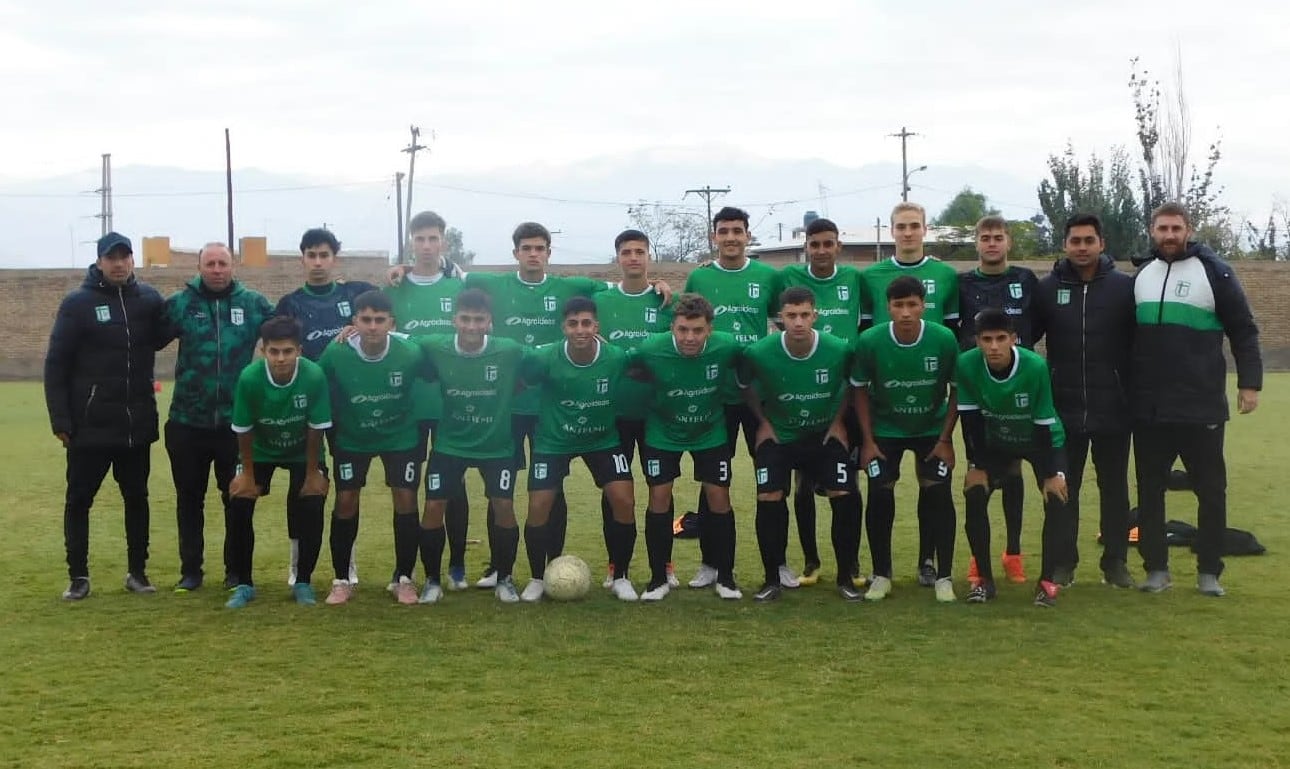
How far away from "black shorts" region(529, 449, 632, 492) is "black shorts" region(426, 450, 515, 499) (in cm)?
14

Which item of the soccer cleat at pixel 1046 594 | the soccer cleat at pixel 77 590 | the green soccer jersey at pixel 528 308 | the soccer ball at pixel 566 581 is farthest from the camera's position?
the green soccer jersey at pixel 528 308

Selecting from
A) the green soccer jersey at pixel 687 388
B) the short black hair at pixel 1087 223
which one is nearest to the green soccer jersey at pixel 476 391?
the green soccer jersey at pixel 687 388

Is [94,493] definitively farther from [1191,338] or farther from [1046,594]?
[1191,338]

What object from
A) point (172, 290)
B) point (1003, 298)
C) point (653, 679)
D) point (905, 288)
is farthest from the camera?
point (172, 290)

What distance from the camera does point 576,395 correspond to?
6879 millimetres

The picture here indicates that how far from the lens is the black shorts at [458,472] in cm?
696

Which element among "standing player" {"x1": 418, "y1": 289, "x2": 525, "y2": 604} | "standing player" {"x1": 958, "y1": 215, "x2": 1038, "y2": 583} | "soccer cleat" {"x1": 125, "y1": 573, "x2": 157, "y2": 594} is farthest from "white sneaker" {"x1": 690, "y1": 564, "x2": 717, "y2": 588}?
"soccer cleat" {"x1": 125, "y1": 573, "x2": 157, "y2": 594}

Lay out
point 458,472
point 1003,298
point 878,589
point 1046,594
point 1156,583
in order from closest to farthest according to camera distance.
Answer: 1. point 1046,594
2. point 878,589
3. point 1156,583
4. point 458,472
5. point 1003,298

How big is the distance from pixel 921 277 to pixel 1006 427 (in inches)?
40.2

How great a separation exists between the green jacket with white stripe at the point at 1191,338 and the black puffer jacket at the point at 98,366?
5.30m

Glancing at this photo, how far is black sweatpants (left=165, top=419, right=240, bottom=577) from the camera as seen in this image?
722 centimetres

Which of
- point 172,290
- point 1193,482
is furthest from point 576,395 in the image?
point 172,290

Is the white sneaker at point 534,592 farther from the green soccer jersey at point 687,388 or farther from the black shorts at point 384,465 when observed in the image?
the green soccer jersey at point 687,388

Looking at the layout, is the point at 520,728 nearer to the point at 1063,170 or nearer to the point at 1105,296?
the point at 1105,296
